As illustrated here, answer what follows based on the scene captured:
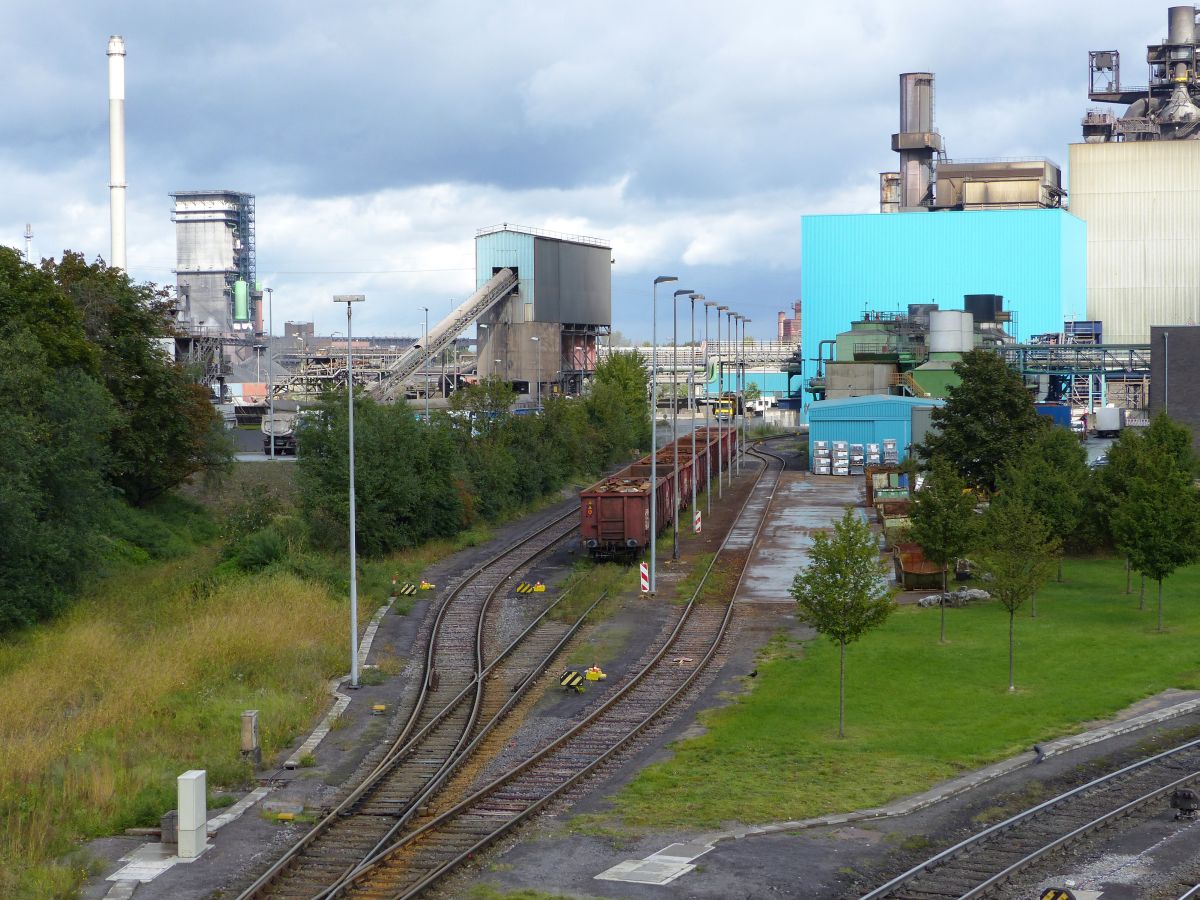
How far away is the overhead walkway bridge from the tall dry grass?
49.0 meters

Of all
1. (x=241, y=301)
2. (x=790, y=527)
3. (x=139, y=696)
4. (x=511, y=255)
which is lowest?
(x=139, y=696)

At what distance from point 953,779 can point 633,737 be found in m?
5.84

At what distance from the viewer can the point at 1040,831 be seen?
58.2 ft

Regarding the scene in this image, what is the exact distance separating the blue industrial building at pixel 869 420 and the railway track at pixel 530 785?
→ 46.5 meters

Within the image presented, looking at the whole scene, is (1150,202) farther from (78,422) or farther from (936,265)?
(78,422)

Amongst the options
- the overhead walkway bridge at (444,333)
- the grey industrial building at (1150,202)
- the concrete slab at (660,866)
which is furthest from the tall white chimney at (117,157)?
the grey industrial building at (1150,202)

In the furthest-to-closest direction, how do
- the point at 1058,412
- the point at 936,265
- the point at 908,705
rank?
1. the point at 936,265
2. the point at 1058,412
3. the point at 908,705

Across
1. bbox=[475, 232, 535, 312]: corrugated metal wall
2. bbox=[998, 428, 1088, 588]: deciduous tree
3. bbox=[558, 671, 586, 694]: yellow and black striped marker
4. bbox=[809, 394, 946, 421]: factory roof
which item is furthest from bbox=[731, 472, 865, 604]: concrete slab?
bbox=[475, 232, 535, 312]: corrugated metal wall

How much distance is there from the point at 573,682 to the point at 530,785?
266 inches

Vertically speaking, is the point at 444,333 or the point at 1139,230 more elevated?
the point at 1139,230

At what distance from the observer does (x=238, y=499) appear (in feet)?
183

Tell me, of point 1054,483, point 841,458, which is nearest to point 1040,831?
point 1054,483

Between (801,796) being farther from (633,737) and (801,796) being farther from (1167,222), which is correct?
(1167,222)

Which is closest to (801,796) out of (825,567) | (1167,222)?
(825,567)
